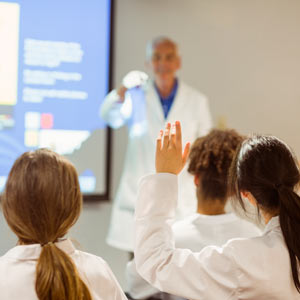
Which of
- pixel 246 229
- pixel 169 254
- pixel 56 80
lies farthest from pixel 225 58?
pixel 169 254

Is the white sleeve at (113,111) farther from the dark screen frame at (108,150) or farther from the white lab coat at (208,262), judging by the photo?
the white lab coat at (208,262)

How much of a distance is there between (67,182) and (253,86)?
8.16 ft

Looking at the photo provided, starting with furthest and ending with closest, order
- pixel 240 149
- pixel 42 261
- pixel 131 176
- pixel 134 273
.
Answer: pixel 131 176 < pixel 134 273 < pixel 240 149 < pixel 42 261

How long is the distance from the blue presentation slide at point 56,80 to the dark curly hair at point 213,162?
4.66ft

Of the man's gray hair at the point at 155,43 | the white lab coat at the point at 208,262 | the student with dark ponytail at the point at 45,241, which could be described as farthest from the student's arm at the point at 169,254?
the man's gray hair at the point at 155,43

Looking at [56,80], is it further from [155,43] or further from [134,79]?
[155,43]

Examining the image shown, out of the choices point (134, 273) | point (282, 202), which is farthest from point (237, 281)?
point (134, 273)

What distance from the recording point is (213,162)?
1485mm

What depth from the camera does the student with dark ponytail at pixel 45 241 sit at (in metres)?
0.97

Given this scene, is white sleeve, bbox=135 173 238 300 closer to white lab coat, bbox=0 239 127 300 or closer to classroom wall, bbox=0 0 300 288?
white lab coat, bbox=0 239 127 300

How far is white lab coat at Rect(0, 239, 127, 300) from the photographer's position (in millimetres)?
967

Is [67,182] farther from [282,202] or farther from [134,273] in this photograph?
[134,273]

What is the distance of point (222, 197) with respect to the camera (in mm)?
1453

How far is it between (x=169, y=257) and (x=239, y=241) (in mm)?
158
